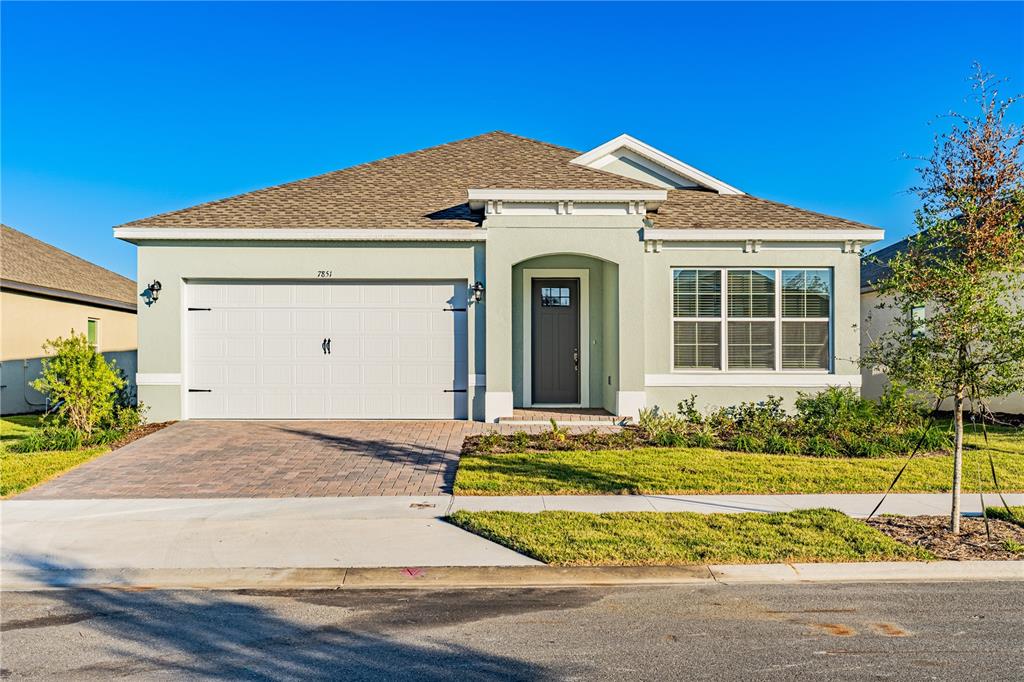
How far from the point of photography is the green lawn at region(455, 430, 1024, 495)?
28.2 ft

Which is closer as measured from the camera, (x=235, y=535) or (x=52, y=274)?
(x=235, y=535)

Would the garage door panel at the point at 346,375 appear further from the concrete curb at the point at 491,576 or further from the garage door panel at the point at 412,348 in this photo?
the concrete curb at the point at 491,576

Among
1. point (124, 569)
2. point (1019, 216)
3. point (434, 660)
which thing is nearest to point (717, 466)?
point (1019, 216)

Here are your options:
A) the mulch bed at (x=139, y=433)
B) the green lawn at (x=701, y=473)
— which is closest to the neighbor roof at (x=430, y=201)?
the mulch bed at (x=139, y=433)

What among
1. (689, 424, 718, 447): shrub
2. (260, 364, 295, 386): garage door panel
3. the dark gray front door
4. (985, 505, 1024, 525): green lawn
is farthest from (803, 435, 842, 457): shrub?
(260, 364, 295, 386): garage door panel

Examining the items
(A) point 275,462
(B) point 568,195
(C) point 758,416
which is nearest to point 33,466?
(A) point 275,462

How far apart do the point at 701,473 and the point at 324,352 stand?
7.64 m

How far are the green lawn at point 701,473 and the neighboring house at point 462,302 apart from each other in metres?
3.11

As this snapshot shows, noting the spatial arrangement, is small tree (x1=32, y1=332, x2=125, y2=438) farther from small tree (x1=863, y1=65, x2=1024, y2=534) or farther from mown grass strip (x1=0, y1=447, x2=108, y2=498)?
small tree (x1=863, y1=65, x2=1024, y2=534)

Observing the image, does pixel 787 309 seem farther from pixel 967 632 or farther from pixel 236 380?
pixel 236 380

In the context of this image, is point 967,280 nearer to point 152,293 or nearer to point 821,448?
point 821,448

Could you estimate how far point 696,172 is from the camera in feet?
51.8

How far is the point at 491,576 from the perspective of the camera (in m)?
5.76

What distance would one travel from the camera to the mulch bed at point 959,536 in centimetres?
627
